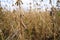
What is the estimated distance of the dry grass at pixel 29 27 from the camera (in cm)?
329

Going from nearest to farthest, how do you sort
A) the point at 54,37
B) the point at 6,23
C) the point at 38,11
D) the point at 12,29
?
the point at 54,37 < the point at 12,29 < the point at 6,23 < the point at 38,11

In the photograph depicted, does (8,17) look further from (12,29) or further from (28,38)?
(28,38)

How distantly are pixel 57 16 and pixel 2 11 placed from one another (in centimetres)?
111

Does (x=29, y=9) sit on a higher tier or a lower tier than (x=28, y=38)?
higher

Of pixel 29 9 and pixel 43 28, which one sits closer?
pixel 43 28

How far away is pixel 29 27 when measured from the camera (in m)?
3.57

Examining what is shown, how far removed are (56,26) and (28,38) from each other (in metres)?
0.49

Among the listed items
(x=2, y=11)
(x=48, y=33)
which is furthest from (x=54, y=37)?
(x=2, y=11)

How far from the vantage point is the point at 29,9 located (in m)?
4.25

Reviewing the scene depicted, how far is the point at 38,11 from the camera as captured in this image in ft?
13.7

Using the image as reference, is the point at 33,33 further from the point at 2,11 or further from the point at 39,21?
the point at 2,11

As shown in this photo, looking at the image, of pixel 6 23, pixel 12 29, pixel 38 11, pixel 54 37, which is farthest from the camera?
pixel 38 11

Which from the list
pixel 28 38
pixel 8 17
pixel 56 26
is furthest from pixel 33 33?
pixel 8 17

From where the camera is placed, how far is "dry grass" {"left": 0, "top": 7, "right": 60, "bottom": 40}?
3295 millimetres
